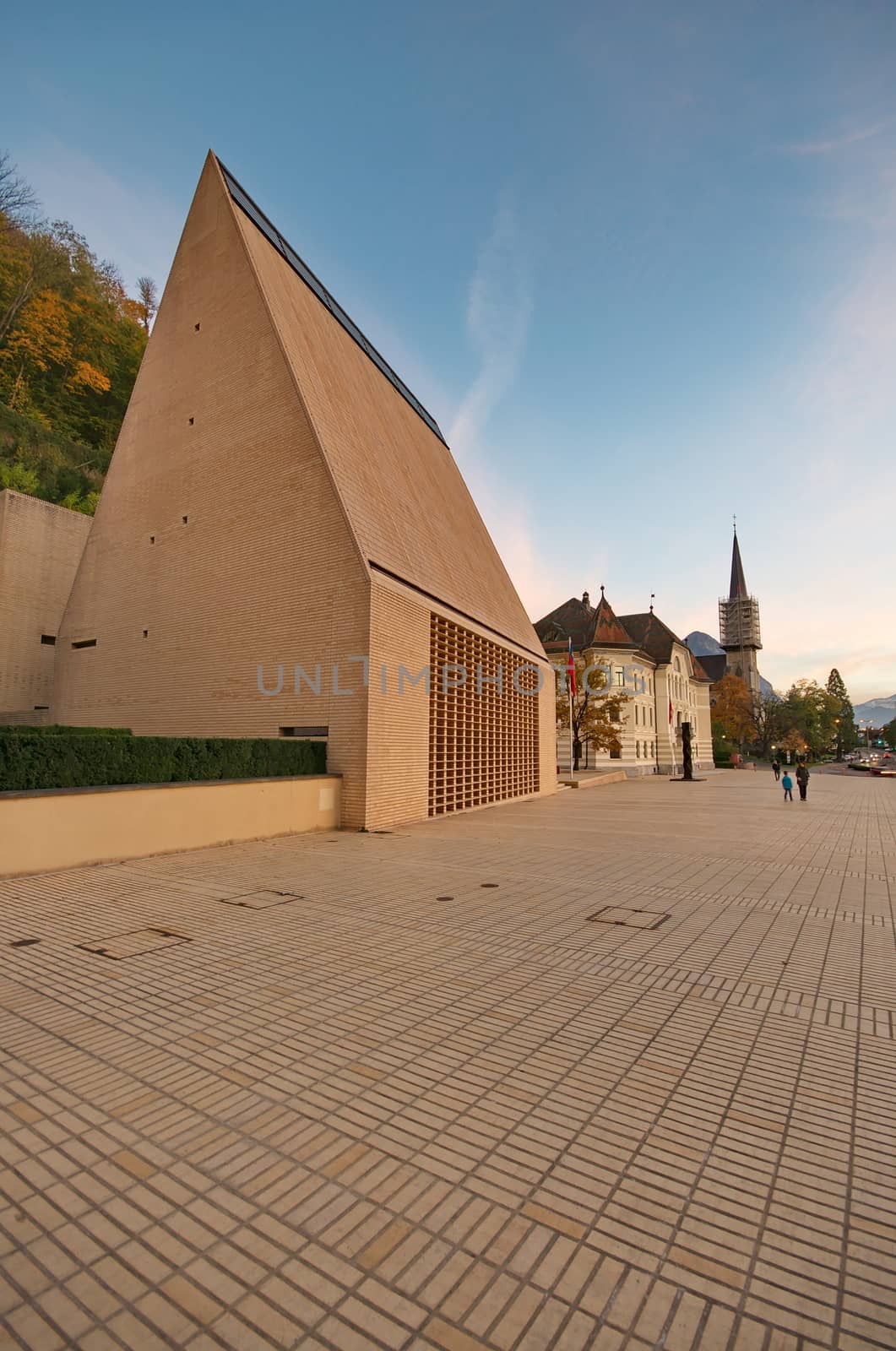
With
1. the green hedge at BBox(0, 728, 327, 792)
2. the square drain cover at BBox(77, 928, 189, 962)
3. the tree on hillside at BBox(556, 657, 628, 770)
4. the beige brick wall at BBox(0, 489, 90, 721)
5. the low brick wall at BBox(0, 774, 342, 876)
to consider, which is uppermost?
the beige brick wall at BBox(0, 489, 90, 721)

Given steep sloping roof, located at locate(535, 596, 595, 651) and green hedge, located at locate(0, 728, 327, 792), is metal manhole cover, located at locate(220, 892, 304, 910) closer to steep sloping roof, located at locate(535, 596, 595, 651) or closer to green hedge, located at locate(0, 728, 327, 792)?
green hedge, located at locate(0, 728, 327, 792)

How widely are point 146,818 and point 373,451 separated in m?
10.7

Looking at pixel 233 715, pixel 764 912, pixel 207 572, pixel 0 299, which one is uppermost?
pixel 0 299

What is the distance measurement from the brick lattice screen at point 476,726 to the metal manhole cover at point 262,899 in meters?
7.45

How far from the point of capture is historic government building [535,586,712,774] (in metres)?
41.4

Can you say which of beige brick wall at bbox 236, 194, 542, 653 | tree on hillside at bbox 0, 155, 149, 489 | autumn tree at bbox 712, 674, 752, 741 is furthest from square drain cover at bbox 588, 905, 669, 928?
autumn tree at bbox 712, 674, 752, 741

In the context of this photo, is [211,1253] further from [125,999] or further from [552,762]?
[552,762]

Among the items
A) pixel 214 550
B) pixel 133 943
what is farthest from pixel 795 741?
pixel 133 943

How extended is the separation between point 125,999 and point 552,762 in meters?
20.7

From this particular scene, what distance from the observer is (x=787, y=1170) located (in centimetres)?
229

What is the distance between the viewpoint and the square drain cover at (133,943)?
460 centimetres

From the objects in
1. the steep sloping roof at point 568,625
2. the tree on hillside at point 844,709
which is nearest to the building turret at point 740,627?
the tree on hillside at point 844,709

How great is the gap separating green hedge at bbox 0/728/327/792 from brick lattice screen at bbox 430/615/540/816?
3487 millimetres

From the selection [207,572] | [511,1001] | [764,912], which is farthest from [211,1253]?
[207,572]
